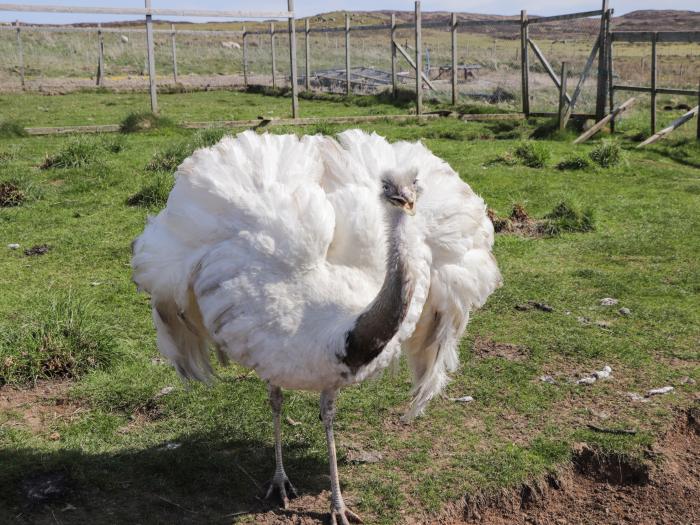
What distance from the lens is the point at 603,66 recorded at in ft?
44.8

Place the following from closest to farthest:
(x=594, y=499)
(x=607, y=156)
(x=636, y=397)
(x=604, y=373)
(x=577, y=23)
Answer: (x=594, y=499) < (x=636, y=397) < (x=604, y=373) < (x=607, y=156) < (x=577, y=23)

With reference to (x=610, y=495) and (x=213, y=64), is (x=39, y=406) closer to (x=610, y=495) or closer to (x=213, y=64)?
(x=610, y=495)

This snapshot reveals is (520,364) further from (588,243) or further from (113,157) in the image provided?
(113,157)

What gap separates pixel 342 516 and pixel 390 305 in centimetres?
113

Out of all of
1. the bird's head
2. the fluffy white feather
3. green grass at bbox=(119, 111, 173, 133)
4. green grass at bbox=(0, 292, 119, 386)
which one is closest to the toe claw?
the fluffy white feather

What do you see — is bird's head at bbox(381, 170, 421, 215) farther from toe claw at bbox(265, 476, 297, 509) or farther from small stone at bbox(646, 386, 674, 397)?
small stone at bbox(646, 386, 674, 397)

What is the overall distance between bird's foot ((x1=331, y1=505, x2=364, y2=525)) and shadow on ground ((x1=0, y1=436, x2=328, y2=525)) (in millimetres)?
125

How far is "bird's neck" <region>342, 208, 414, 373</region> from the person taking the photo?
313 cm

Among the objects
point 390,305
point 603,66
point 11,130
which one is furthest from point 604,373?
point 11,130

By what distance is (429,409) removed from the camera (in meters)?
4.70

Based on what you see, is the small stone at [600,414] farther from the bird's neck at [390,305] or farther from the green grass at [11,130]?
the green grass at [11,130]

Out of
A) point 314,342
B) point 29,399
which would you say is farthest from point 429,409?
point 29,399

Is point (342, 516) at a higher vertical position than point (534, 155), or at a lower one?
lower

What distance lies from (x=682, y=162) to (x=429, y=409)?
803 cm
